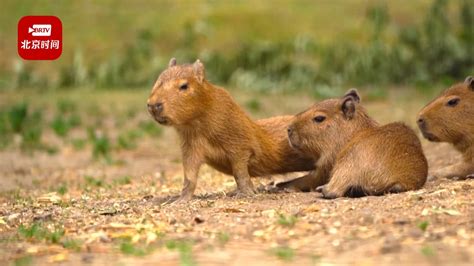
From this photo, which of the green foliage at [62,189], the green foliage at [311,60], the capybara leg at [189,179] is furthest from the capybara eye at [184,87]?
the green foliage at [311,60]

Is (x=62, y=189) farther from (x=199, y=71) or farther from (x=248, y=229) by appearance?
(x=248, y=229)

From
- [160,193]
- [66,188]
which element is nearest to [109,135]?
[66,188]

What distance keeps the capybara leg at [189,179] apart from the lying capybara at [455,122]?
2.01m

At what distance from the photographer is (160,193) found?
29.3 ft

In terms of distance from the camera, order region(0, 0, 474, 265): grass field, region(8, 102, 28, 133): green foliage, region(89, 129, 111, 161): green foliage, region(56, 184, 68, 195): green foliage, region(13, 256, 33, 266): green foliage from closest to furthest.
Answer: region(13, 256, 33, 266): green foliage
region(0, 0, 474, 265): grass field
region(56, 184, 68, 195): green foliage
region(89, 129, 111, 161): green foliage
region(8, 102, 28, 133): green foliage

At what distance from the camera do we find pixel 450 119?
27.2ft

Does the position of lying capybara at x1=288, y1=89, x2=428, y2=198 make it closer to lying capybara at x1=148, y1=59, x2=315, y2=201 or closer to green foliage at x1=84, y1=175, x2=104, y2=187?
lying capybara at x1=148, y1=59, x2=315, y2=201

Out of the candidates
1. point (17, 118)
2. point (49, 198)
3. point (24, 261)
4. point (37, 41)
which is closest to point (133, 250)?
point (24, 261)

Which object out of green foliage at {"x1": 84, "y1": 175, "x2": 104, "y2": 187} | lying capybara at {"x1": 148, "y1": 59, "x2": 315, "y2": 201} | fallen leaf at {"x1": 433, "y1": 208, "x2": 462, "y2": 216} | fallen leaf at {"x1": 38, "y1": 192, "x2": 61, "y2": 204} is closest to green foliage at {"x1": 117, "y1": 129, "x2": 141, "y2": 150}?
green foliage at {"x1": 84, "y1": 175, "x2": 104, "y2": 187}

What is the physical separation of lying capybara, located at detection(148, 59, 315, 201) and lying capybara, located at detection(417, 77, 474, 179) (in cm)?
109

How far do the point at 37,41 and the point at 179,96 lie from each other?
12.0ft

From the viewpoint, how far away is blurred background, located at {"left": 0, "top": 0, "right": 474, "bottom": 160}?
15.8m

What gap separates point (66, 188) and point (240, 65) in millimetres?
9263

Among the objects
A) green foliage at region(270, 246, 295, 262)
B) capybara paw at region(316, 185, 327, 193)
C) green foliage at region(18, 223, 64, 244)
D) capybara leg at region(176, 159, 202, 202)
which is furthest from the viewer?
capybara leg at region(176, 159, 202, 202)
